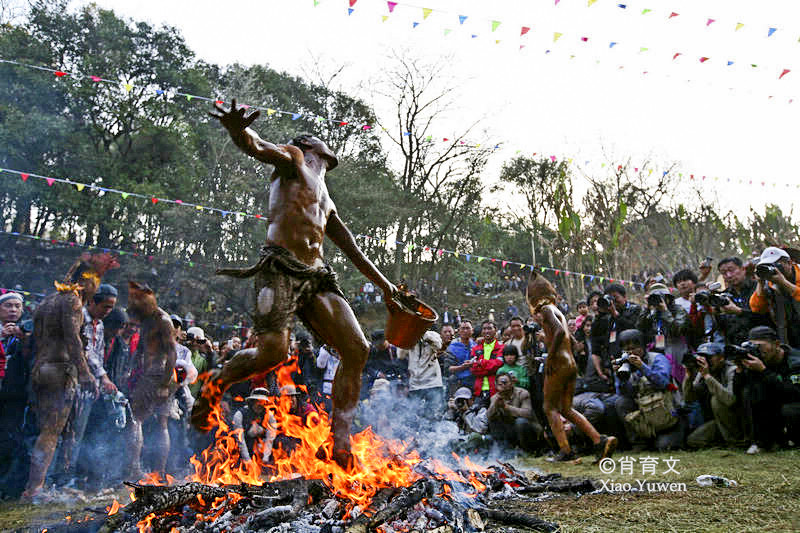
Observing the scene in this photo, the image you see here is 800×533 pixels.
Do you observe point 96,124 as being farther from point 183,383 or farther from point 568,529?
point 568,529

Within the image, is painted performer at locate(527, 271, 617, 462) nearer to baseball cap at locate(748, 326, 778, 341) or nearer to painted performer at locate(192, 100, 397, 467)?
baseball cap at locate(748, 326, 778, 341)

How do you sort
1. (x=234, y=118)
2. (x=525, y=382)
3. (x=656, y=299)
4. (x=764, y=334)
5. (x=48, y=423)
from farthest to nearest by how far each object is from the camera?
(x=525, y=382), (x=656, y=299), (x=764, y=334), (x=48, y=423), (x=234, y=118)

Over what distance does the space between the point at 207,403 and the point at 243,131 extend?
1.60 meters

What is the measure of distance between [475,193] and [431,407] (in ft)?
62.1

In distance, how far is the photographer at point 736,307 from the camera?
612cm

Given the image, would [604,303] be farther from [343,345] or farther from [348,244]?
[343,345]

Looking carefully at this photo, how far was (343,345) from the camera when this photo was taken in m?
3.57

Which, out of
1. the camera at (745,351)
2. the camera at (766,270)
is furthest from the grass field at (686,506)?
the camera at (766,270)

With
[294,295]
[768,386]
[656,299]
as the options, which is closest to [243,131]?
[294,295]

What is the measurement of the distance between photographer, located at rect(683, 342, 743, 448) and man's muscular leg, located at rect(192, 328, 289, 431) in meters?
4.65

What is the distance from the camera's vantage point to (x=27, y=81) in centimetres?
1836

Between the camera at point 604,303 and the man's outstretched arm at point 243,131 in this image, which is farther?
the camera at point 604,303

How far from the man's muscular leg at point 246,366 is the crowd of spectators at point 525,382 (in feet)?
4.72

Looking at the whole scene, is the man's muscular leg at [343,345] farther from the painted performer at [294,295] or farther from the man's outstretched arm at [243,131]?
the man's outstretched arm at [243,131]
